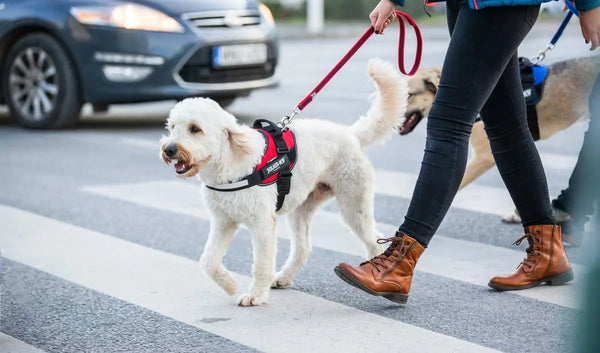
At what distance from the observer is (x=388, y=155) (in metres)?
8.34

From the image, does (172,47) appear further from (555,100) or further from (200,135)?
(200,135)

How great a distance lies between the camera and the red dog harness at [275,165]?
4203mm

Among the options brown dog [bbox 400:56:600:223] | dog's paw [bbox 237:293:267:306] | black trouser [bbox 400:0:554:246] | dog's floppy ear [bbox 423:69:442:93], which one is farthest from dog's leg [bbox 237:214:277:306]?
dog's floppy ear [bbox 423:69:442:93]

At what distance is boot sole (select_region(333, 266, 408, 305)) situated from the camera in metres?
4.16

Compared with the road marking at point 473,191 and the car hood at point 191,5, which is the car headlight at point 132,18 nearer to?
the car hood at point 191,5

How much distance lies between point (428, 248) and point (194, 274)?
126cm

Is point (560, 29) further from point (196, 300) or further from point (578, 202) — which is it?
point (196, 300)

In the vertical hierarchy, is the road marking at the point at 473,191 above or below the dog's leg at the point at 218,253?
below

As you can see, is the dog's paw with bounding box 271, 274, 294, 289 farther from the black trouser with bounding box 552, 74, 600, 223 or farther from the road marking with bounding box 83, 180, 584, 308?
the black trouser with bounding box 552, 74, 600, 223

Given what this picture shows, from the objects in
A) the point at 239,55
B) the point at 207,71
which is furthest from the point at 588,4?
the point at 239,55

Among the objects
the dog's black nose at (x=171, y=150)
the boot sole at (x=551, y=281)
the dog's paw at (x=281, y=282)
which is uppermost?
the dog's black nose at (x=171, y=150)

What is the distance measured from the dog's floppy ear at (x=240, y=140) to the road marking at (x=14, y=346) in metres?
1.07

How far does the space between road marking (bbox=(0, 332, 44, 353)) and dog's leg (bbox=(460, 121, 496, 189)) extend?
9.73ft

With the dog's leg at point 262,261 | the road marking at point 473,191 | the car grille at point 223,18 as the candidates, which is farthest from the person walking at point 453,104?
the car grille at point 223,18
